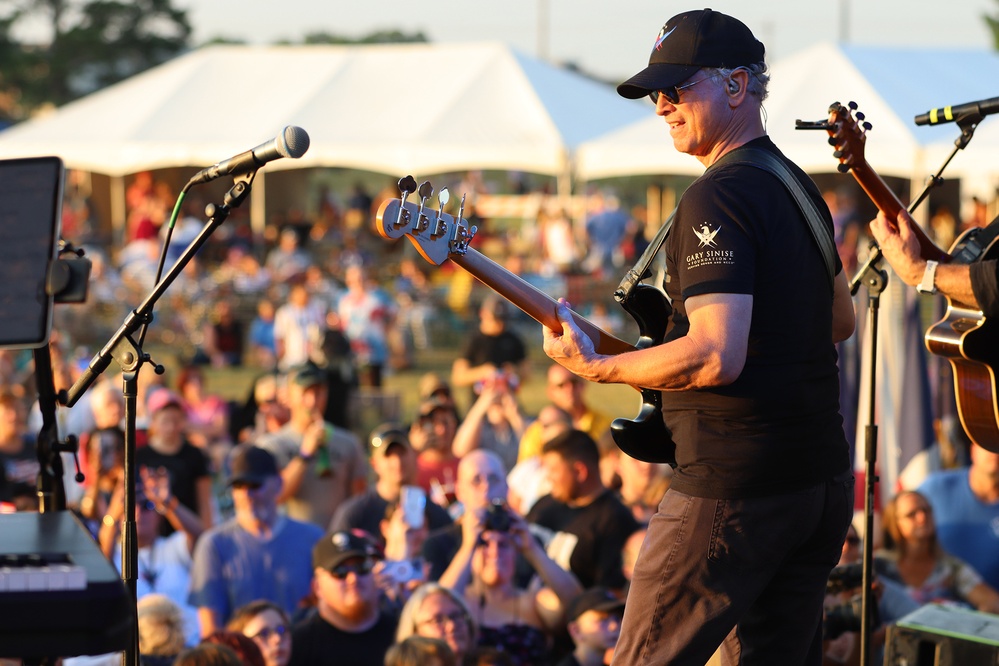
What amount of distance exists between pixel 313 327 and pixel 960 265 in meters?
9.09

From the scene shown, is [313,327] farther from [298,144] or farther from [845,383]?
[298,144]

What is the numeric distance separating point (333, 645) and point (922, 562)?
259 cm

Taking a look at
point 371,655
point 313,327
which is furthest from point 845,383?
point 313,327

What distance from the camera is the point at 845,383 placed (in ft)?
23.5

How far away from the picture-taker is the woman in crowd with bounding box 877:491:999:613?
5.68 metres

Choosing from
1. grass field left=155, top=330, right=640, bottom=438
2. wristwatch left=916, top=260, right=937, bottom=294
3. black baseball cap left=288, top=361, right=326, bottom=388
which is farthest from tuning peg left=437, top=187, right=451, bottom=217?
grass field left=155, top=330, right=640, bottom=438

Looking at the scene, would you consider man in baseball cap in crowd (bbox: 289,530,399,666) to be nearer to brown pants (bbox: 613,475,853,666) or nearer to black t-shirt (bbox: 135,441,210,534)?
black t-shirt (bbox: 135,441,210,534)

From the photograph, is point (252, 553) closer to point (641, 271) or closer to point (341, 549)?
point (341, 549)

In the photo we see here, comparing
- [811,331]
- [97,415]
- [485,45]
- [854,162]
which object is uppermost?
[485,45]

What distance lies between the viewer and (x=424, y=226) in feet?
9.80

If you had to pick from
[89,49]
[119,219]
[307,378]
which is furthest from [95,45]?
[307,378]

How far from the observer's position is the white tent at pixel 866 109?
1189 centimetres

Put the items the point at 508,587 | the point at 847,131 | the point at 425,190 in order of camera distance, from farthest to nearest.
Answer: the point at 508,587, the point at 847,131, the point at 425,190

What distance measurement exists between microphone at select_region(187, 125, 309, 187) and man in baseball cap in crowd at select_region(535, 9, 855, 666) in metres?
0.68
